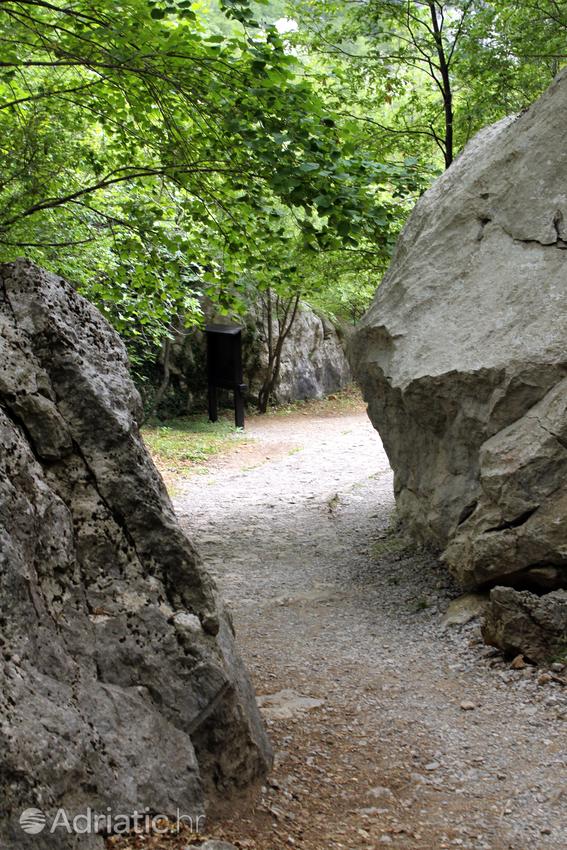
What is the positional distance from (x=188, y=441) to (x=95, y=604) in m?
13.3

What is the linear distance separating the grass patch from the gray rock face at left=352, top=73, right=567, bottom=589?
6.33 metres

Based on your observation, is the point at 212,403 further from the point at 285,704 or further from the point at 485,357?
the point at 285,704

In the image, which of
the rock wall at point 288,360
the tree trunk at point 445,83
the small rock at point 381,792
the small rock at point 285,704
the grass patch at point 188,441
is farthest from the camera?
the rock wall at point 288,360

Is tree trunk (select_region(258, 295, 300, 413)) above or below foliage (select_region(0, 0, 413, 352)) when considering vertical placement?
below

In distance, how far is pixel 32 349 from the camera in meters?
3.54

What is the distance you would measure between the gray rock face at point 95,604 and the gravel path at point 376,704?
0.43m

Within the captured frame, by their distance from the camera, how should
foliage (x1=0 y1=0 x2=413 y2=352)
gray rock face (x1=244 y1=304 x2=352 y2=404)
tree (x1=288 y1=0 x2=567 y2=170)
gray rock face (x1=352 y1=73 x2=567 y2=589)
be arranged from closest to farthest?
gray rock face (x1=352 y1=73 x2=567 y2=589) < foliage (x1=0 y1=0 x2=413 y2=352) < tree (x1=288 y1=0 x2=567 y2=170) < gray rock face (x1=244 y1=304 x2=352 y2=404)

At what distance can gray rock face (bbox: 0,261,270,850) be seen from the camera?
2.76 metres

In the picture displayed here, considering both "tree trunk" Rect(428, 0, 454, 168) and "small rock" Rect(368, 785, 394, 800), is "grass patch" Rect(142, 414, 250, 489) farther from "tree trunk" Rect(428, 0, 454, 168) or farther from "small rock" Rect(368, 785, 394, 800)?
"small rock" Rect(368, 785, 394, 800)

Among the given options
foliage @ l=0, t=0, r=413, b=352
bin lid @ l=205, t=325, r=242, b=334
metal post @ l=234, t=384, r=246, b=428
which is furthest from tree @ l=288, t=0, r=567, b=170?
metal post @ l=234, t=384, r=246, b=428

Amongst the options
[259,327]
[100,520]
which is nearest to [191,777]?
[100,520]

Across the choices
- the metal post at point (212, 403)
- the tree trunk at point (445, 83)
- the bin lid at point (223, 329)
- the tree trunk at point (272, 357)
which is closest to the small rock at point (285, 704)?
the tree trunk at point (445, 83)

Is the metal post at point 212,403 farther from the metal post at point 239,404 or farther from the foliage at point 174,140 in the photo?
the foliage at point 174,140

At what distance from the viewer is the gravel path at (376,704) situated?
350cm
